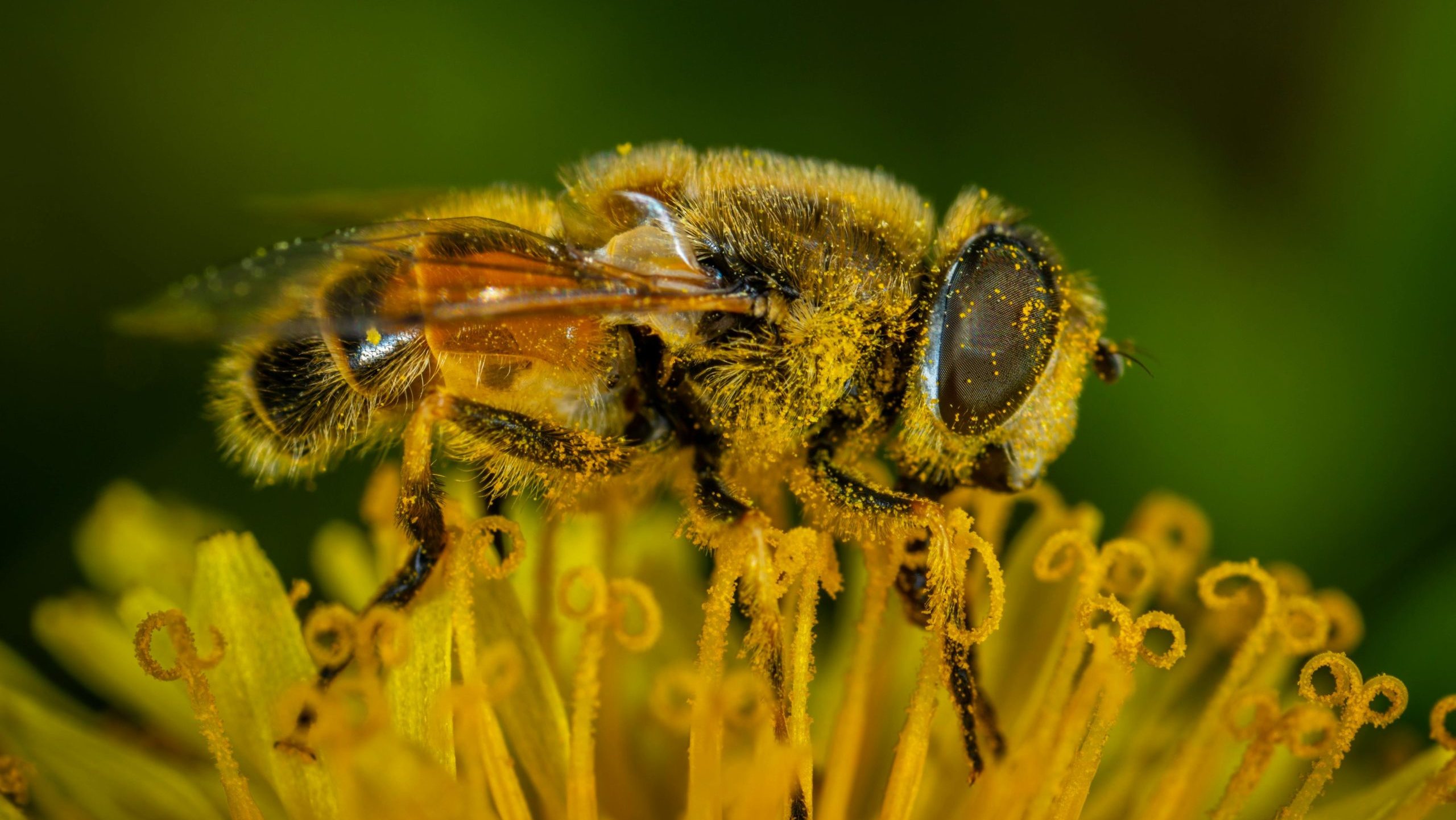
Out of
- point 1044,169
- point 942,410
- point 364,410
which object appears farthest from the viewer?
point 1044,169

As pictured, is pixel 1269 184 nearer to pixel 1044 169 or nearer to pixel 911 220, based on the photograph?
pixel 1044 169

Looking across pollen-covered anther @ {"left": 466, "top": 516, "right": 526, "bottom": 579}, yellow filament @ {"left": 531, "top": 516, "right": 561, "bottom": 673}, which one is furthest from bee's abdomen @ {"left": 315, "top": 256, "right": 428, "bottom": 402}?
yellow filament @ {"left": 531, "top": 516, "right": 561, "bottom": 673}

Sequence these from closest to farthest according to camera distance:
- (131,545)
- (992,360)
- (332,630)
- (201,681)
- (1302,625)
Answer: (992,360)
(201,681)
(332,630)
(1302,625)
(131,545)

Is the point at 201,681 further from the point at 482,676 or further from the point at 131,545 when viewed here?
the point at 131,545

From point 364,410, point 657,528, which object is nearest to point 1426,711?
point 657,528

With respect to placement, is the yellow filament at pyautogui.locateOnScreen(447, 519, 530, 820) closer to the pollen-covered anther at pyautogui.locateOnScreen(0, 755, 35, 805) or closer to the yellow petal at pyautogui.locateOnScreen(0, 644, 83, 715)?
the pollen-covered anther at pyautogui.locateOnScreen(0, 755, 35, 805)

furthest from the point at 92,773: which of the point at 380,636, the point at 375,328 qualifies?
the point at 375,328
